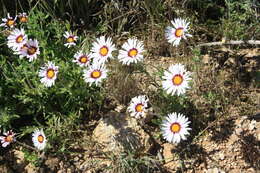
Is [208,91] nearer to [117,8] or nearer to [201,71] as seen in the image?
[201,71]

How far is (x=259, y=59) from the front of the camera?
3367 millimetres

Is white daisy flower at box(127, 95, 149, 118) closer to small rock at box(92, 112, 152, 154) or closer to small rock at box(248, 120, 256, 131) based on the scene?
small rock at box(92, 112, 152, 154)

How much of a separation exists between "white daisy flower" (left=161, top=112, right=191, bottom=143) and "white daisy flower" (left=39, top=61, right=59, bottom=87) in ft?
2.75

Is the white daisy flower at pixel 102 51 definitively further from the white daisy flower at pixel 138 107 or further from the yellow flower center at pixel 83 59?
the white daisy flower at pixel 138 107

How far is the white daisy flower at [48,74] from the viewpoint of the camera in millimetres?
2838

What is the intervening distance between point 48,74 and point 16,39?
15.1 inches

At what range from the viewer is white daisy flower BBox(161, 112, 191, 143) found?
103 inches

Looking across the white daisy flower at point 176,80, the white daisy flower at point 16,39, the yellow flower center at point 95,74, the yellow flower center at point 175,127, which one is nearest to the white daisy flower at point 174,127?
the yellow flower center at point 175,127

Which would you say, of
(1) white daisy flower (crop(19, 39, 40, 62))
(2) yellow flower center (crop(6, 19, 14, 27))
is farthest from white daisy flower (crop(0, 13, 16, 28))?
(1) white daisy flower (crop(19, 39, 40, 62))

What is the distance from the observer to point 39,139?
289 cm

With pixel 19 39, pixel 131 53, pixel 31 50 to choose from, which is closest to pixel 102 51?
pixel 131 53

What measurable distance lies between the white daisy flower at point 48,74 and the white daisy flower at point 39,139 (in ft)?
1.14

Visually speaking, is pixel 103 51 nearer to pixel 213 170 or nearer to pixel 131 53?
pixel 131 53

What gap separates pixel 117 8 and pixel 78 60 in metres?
0.85
